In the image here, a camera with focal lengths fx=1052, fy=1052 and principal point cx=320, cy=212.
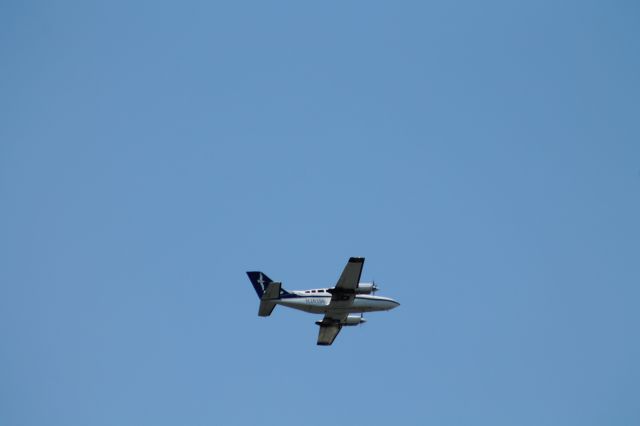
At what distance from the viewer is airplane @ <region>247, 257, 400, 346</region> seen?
8562cm

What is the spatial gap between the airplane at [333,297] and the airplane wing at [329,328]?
3.71ft

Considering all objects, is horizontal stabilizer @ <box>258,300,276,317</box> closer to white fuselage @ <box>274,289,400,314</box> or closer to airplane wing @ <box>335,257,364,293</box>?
white fuselage @ <box>274,289,400,314</box>

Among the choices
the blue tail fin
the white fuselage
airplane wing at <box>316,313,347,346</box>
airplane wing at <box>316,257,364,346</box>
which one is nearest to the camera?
airplane wing at <box>316,257,364,346</box>

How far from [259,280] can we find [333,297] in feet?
21.0

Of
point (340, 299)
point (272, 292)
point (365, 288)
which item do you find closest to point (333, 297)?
point (340, 299)

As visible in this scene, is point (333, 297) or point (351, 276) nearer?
point (351, 276)

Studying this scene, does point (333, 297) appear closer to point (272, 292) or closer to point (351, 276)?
point (351, 276)

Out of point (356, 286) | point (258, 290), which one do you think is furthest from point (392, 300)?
point (258, 290)

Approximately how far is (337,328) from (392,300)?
6.73 metres

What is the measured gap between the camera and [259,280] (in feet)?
290

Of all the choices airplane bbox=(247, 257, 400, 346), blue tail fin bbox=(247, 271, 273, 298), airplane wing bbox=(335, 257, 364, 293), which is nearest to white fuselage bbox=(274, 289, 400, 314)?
airplane bbox=(247, 257, 400, 346)

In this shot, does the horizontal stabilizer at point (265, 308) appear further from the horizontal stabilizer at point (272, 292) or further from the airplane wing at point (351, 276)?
the airplane wing at point (351, 276)

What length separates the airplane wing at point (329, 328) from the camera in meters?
93.3

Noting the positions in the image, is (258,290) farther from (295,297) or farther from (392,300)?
(392,300)
